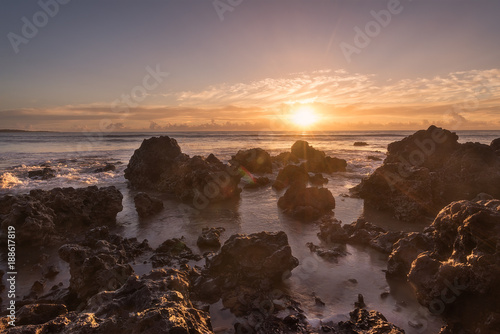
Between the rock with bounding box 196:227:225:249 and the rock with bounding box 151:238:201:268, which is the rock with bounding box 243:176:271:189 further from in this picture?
the rock with bounding box 151:238:201:268

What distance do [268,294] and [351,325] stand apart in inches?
75.3

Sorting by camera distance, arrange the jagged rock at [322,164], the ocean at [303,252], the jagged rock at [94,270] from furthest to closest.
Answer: the jagged rock at [322,164], the jagged rock at [94,270], the ocean at [303,252]

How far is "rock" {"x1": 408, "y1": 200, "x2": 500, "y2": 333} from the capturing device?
4676 mm

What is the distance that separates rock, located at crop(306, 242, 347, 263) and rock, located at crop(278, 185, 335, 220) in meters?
3.26

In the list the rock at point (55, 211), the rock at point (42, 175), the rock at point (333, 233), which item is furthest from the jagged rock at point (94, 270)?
the rock at point (42, 175)

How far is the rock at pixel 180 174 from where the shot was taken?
15.5 metres

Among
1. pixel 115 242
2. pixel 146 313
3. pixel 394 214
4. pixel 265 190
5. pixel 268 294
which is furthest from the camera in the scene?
pixel 265 190

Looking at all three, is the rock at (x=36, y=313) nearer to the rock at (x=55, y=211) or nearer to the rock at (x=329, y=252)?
the rock at (x=55, y=211)

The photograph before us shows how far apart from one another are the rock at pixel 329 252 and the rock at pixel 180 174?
24.7 ft

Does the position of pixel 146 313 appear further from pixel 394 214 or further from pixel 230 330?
pixel 394 214

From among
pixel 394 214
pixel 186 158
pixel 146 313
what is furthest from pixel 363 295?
pixel 186 158

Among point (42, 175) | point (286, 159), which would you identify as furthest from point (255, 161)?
point (42, 175)

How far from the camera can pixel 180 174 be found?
56.1ft

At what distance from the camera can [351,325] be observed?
495 centimetres
